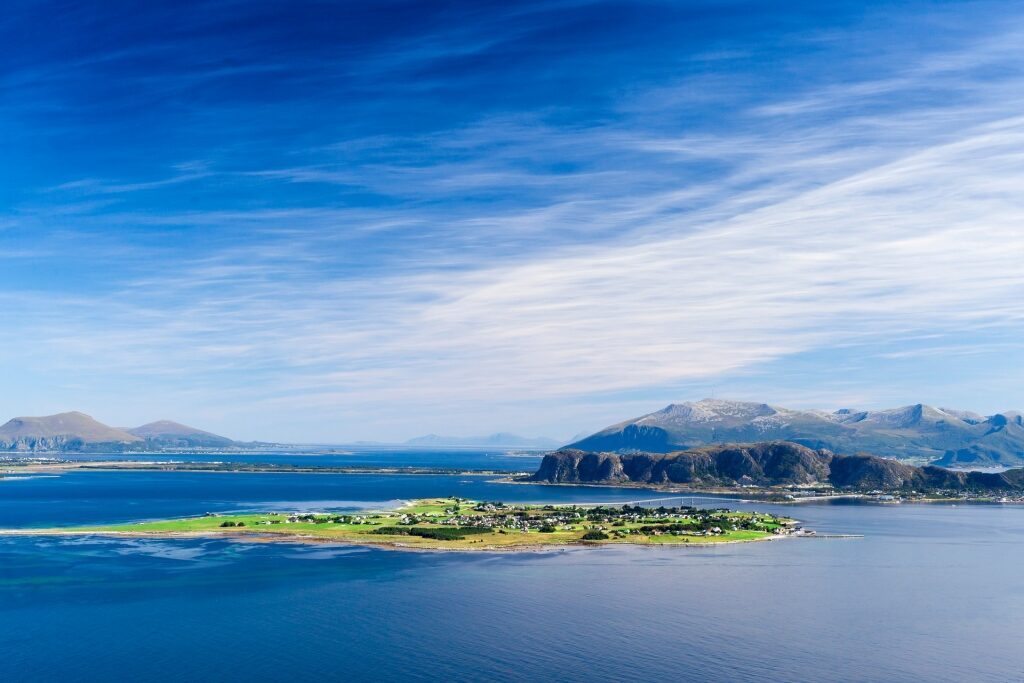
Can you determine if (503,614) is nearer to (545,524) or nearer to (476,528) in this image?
(476,528)

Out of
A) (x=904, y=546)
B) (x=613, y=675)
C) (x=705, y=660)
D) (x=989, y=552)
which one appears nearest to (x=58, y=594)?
(x=613, y=675)

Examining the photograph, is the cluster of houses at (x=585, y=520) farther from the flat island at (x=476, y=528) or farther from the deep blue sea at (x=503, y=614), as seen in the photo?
the deep blue sea at (x=503, y=614)

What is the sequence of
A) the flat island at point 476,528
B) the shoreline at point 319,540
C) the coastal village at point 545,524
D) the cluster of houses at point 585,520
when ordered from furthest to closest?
1. the cluster of houses at point 585,520
2. the coastal village at point 545,524
3. the flat island at point 476,528
4. the shoreline at point 319,540

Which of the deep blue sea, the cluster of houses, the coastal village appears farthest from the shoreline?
the cluster of houses

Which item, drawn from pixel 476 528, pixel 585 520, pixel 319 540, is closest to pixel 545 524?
pixel 476 528

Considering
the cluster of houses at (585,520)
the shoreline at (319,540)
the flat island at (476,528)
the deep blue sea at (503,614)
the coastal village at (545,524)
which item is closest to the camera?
the deep blue sea at (503,614)

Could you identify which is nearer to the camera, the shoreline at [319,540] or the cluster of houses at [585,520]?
the shoreline at [319,540]

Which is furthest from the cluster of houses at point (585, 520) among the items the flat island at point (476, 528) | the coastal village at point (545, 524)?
the flat island at point (476, 528)
